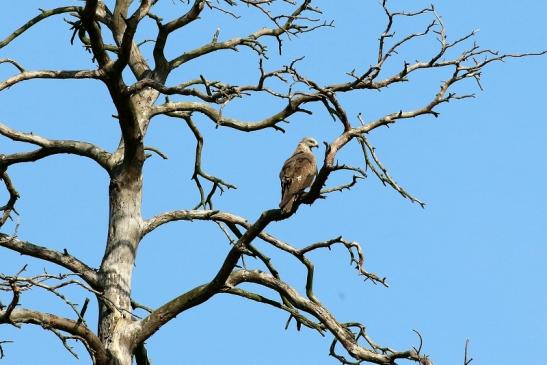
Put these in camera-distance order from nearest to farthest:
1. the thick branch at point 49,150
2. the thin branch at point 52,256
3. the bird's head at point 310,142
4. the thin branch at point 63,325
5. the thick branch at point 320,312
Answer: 1. the thin branch at point 63,325
2. the thick branch at point 320,312
3. the thin branch at point 52,256
4. the thick branch at point 49,150
5. the bird's head at point 310,142

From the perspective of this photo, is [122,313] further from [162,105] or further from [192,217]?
[162,105]

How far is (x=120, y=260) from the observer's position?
1060 cm

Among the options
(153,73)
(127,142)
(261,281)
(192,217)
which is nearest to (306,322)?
(261,281)

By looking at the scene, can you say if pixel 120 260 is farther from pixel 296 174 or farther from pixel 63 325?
pixel 296 174

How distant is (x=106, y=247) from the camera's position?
1078cm

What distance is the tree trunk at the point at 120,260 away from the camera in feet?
33.2

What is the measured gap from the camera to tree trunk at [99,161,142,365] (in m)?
10.1

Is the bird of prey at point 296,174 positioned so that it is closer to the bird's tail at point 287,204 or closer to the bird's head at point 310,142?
the bird's tail at point 287,204

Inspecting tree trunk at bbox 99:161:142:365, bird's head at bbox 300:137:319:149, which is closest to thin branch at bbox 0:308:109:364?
tree trunk at bbox 99:161:142:365

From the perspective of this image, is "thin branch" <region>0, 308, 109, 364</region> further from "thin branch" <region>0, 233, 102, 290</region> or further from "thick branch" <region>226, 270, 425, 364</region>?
"thick branch" <region>226, 270, 425, 364</region>

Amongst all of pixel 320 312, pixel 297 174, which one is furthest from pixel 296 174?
pixel 320 312

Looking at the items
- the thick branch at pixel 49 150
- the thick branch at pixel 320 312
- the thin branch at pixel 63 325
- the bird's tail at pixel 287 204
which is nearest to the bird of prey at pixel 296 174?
the bird's tail at pixel 287 204

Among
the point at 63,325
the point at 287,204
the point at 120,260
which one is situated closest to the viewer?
the point at 287,204

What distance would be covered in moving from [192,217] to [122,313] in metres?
1.34
